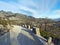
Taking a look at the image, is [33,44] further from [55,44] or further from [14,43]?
[55,44]

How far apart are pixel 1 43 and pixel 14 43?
1.81m

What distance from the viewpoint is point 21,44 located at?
20.6 metres

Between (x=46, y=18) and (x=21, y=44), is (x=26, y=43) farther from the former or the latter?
(x=46, y=18)

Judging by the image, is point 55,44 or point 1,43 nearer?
point 1,43

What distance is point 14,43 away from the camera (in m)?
20.8

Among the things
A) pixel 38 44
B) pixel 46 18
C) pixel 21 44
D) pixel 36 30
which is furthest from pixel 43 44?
pixel 46 18

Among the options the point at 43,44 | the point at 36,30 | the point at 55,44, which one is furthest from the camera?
the point at 36,30

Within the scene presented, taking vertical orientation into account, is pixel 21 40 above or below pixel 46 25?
below

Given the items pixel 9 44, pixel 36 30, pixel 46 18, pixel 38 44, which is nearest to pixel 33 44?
pixel 38 44

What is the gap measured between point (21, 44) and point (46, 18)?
46051 millimetres

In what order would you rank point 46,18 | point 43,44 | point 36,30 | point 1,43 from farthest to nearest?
1. point 46,18
2. point 36,30
3. point 1,43
4. point 43,44

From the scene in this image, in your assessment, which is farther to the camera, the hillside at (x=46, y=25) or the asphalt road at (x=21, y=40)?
the hillside at (x=46, y=25)

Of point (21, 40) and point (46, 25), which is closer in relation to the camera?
point (21, 40)

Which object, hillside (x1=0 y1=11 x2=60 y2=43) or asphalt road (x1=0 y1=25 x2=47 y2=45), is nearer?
asphalt road (x1=0 y1=25 x2=47 y2=45)
